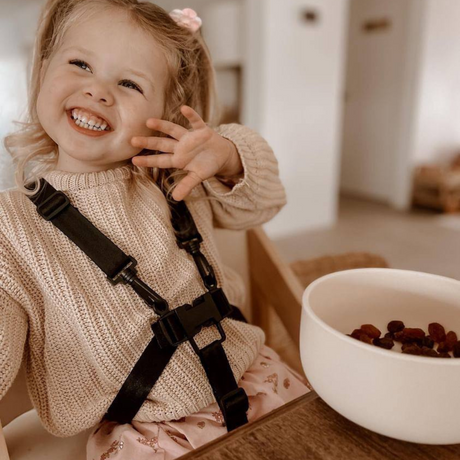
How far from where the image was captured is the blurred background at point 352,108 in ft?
8.54

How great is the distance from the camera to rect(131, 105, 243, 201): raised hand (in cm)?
56

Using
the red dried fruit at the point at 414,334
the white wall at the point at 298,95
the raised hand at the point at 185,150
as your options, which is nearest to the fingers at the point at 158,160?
the raised hand at the point at 185,150

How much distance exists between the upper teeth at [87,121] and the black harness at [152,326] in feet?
0.30

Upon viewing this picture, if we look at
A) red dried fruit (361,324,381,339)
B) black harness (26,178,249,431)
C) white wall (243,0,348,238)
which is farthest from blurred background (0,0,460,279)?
red dried fruit (361,324,381,339)

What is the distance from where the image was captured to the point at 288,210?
Answer: 9.85 feet

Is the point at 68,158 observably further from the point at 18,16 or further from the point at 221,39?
the point at 221,39

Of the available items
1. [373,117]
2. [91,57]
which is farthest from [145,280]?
[373,117]

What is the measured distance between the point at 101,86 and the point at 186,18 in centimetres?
19

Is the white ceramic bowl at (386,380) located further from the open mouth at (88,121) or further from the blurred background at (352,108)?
the blurred background at (352,108)

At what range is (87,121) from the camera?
591mm

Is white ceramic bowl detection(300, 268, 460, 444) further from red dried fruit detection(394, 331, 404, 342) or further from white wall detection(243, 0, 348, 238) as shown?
white wall detection(243, 0, 348, 238)

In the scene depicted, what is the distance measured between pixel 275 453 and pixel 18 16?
7.22 feet

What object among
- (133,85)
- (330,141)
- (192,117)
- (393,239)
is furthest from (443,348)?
(330,141)

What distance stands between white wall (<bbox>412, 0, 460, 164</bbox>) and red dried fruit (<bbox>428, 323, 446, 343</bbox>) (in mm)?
3496
